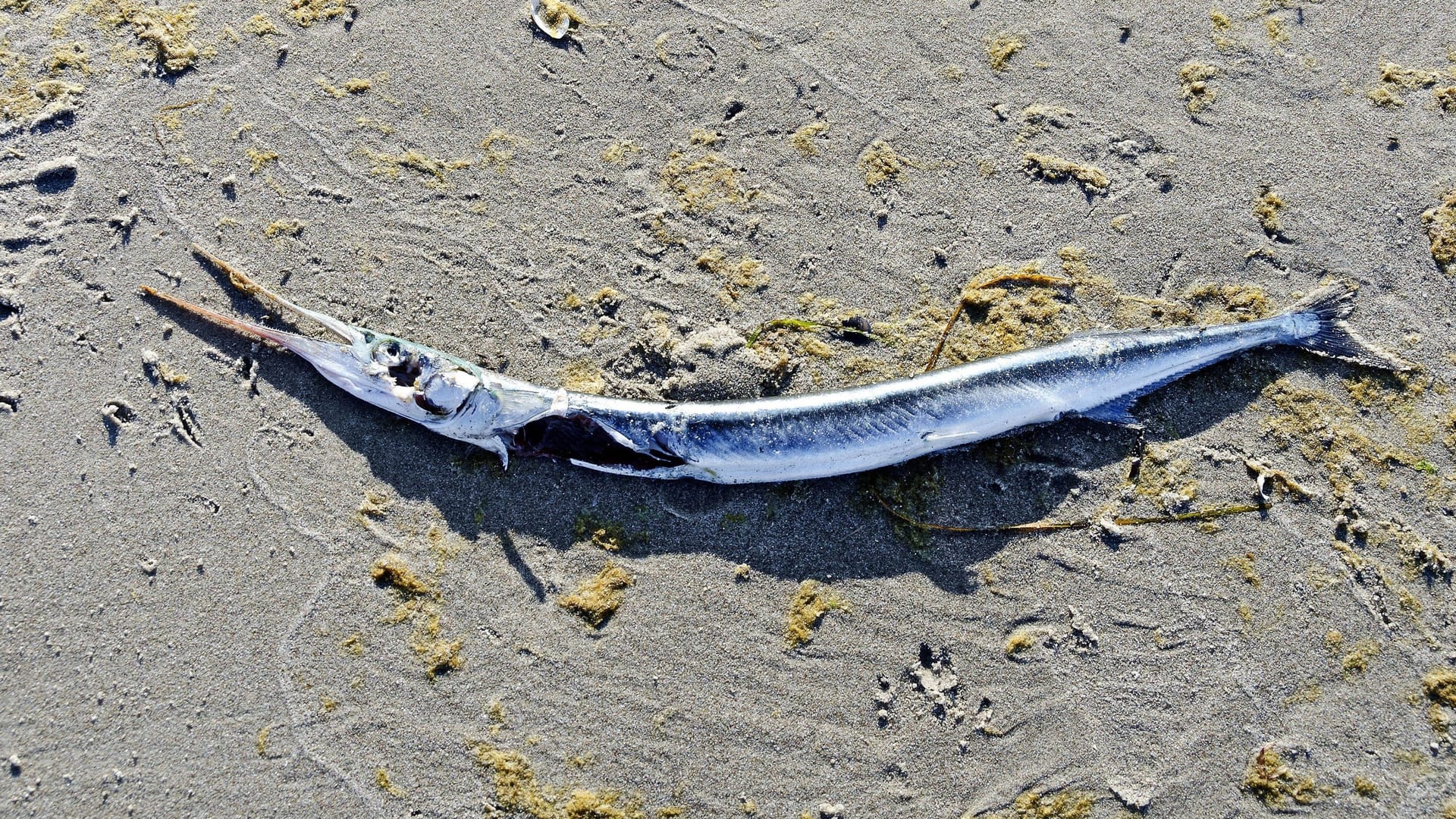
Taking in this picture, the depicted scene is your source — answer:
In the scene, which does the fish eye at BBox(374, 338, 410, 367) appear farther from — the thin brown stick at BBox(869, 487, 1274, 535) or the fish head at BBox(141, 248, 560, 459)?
the thin brown stick at BBox(869, 487, 1274, 535)

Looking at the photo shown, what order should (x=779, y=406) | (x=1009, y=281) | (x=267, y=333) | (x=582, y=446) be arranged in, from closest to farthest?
(x=779, y=406)
(x=582, y=446)
(x=267, y=333)
(x=1009, y=281)

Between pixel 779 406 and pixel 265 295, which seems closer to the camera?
pixel 779 406

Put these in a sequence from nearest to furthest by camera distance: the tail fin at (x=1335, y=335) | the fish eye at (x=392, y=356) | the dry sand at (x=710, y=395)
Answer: the dry sand at (x=710, y=395) < the fish eye at (x=392, y=356) < the tail fin at (x=1335, y=335)

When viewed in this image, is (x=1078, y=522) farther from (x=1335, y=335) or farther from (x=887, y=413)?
(x=1335, y=335)

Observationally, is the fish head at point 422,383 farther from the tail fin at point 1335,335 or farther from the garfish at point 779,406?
the tail fin at point 1335,335

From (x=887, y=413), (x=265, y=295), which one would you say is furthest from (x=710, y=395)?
(x=265, y=295)

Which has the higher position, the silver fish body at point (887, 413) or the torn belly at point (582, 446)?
the silver fish body at point (887, 413)

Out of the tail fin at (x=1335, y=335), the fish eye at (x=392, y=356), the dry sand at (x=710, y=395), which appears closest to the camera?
the dry sand at (x=710, y=395)

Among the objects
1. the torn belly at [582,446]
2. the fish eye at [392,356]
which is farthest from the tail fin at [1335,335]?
the fish eye at [392,356]
